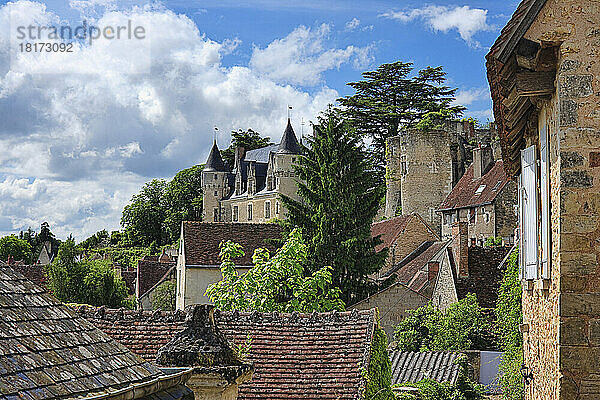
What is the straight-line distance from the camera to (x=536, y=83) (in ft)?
24.0

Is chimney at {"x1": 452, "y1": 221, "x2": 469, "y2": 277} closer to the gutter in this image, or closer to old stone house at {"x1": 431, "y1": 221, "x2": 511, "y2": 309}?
old stone house at {"x1": 431, "y1": 221, "x2": 511, "y2": 309}

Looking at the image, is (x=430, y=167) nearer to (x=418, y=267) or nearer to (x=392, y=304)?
(x=418, y=267)

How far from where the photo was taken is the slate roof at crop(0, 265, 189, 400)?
13.2 feet

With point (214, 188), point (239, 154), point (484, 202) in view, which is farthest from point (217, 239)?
point (239, 154)

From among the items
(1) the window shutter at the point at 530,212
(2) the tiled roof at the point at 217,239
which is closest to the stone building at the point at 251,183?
(2) the tiled roof at the point at 217,239

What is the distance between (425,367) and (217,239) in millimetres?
18209

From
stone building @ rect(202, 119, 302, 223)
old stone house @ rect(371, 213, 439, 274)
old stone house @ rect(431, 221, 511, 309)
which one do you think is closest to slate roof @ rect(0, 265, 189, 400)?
old stone house @ rect(431, 221, 511, 309)

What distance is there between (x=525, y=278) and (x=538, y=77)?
2.99 meters

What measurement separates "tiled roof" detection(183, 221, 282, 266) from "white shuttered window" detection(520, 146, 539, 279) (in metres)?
26.8

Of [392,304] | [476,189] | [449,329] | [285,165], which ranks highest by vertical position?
[285,165]

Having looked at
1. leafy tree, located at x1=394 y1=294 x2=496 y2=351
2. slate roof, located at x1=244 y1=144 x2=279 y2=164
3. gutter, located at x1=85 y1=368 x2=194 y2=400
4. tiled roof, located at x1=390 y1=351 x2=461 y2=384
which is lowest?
tiled roof, located at x1=390 y1=351 x2=461 y2=384

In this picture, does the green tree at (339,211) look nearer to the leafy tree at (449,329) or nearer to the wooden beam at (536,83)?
the leafy tree at (449,329)

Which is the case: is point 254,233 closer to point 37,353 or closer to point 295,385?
point 295,385

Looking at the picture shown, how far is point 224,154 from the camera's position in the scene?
8919 cm
